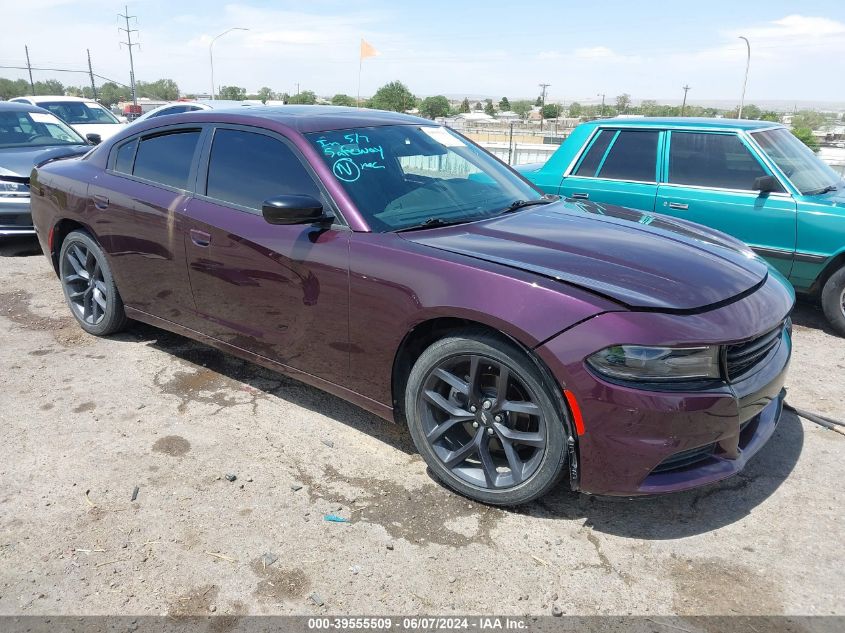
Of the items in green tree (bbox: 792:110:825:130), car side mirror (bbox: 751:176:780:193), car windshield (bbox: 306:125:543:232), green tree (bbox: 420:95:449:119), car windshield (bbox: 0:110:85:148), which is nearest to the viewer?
car windshield (bbox: 306:125:543:232)

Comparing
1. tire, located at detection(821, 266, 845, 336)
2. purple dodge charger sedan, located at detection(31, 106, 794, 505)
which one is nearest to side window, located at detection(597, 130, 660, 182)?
tire, located at detection(821, 266, 845, 336)

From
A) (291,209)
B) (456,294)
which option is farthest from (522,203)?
(291,209)

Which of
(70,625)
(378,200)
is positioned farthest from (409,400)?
(70,625)

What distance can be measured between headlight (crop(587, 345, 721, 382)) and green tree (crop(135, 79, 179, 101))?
86653 mm

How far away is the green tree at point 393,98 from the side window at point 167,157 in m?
44.6

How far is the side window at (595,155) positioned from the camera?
20.0ft

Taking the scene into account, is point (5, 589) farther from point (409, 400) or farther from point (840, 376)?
point (840, 376)

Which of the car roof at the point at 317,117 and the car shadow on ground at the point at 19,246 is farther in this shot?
the car shadow on ground at the point at 19,246

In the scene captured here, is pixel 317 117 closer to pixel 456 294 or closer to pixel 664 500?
pixel 456 294

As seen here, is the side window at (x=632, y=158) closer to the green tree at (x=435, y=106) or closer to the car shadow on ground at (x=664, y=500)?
the car shadow on ground at (x=664, y=500)

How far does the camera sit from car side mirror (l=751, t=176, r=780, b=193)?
5.19 metres

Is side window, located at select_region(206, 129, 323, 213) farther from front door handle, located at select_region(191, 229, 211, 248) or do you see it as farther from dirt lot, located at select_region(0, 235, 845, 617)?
dirt lot, located at select_region(0, 235, 845, 617)

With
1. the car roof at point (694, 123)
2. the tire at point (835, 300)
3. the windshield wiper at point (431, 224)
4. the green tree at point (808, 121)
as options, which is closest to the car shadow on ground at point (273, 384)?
the windshield wiper at point (431, 224)

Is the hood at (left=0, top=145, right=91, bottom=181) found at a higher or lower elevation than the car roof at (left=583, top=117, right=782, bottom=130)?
lower
